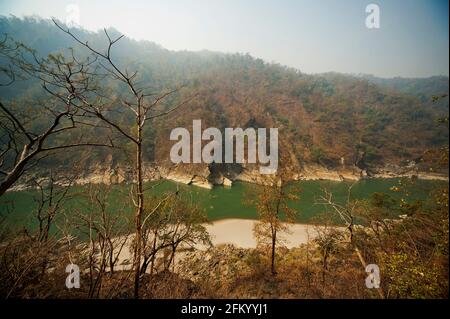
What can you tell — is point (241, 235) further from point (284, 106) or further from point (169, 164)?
point (284, 106)

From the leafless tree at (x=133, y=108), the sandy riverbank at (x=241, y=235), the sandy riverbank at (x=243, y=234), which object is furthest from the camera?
the sandy riverbank at (x=243, y=234)

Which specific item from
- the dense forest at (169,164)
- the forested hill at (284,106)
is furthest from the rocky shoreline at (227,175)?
the forested hill at (284,106)

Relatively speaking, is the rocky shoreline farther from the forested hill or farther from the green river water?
the forested hill

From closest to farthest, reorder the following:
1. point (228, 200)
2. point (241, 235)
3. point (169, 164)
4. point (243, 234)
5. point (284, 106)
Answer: point (241, 235), point (243, 234), point (228, 200), point (169, 164), point (284, 106)

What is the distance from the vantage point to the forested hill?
47.6 metres

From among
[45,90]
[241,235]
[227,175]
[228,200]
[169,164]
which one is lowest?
[241,235]

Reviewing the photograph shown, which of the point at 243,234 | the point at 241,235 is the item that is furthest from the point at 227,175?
the point at 241,235

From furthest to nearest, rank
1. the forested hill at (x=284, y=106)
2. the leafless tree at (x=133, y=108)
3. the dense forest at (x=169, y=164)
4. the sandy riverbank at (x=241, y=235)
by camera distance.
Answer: the forested hill at (x=284, y=106) < the sandy riverbank at (x=241, y=235) < the dense forest at (x=169, y=164) < the leafless tree at (x=133, y=108)

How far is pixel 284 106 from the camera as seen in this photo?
66.8m

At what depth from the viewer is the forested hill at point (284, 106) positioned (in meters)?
47.6

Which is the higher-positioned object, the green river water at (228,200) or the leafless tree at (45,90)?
the leafless tree at (45,90)

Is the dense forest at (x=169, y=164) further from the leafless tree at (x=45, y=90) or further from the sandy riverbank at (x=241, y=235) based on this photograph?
the sandy riverbank at (x=241, y=235)
